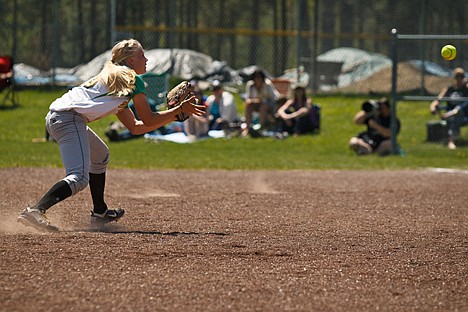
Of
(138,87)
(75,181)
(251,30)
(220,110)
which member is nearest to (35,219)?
(75,181)

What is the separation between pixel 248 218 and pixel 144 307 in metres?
3.66

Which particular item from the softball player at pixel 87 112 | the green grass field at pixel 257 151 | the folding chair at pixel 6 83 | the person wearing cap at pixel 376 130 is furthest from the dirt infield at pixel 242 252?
the folding chair at pixel 6 83

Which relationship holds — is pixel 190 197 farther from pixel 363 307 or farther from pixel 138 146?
pixel 138 146

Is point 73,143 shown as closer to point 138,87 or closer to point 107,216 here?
point 138,87

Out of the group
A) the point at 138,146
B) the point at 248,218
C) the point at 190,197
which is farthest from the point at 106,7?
the point at 248,218

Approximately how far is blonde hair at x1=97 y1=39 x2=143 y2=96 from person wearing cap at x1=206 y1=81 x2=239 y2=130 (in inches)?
408

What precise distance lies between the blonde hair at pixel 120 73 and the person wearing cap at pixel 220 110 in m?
10.4

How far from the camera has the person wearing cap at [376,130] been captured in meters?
15.7

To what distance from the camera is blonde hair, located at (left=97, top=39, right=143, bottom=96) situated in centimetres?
702

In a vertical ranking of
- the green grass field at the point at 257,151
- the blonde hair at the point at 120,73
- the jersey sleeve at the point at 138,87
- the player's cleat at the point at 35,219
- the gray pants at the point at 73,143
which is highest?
the blonde hair at the point at 120,73

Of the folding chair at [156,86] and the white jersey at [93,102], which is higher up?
the white jersey at [93,102]

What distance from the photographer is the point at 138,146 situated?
1648 cm

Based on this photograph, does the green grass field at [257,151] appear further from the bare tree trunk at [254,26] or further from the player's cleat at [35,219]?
the player's cleat at [35,219]

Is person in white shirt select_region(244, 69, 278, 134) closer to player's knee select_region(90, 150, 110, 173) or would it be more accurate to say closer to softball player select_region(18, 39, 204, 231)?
player's knee select_region(90, 150, 110, 173)
